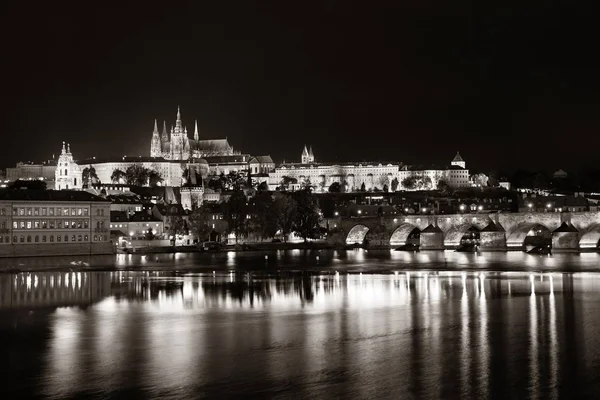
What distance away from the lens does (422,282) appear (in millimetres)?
36562

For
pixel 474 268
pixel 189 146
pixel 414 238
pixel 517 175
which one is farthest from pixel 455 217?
pixel 189 146

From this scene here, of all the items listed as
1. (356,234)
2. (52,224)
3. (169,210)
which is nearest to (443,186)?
(169,210)

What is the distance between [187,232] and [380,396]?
67.5 m

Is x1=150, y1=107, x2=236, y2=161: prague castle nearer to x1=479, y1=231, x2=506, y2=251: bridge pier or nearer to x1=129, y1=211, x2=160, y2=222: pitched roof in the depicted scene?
x1=129, y1=211, x2=160, y2=222: pitched roof

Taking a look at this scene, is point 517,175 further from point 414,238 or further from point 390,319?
point 390,319

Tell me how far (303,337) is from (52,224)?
41.4m

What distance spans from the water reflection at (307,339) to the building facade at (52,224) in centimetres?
2337

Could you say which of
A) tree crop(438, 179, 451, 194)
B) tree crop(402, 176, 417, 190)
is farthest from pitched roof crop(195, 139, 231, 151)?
tree crop(438, 179, 451, 194)

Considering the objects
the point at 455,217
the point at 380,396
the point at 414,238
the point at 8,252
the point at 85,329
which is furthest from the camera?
the point at 414,238

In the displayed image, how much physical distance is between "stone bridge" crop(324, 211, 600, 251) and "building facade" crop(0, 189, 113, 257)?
84.1 ft

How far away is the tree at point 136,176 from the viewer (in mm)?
141500

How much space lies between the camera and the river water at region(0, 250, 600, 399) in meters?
17.0

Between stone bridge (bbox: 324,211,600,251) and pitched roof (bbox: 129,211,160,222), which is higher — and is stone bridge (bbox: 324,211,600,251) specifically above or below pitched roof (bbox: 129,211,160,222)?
below

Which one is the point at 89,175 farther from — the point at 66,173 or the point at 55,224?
the point at 55,224
